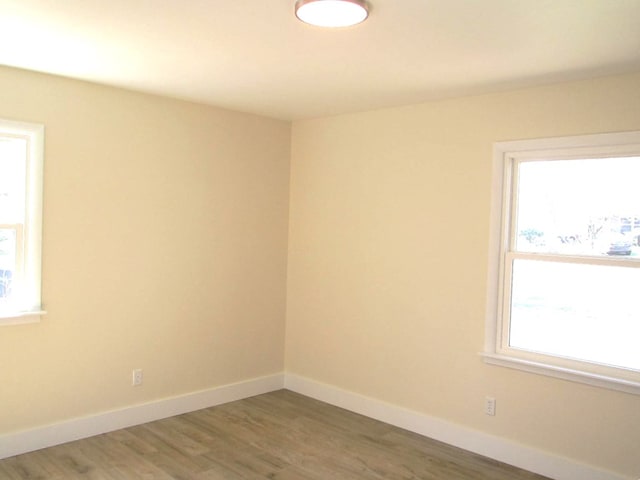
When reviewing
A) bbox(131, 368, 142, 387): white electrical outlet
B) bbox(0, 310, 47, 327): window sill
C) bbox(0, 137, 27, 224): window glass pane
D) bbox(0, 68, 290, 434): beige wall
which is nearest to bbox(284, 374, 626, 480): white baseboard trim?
bbox(0, 68, 290, 434): beige wall

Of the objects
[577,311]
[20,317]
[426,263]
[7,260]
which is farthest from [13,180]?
[577,311]

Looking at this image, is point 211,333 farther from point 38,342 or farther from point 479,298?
point 479,298

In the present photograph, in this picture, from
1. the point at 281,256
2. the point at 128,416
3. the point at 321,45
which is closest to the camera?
the point at 321,45

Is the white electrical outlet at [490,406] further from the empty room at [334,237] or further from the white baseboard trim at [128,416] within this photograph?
the white baseboard trim at [128,416]

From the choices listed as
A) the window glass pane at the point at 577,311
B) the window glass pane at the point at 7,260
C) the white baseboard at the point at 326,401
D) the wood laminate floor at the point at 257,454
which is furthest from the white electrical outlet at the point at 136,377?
the window glass pane at the point at 577,311

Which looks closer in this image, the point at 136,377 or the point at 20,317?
the point at 20,317

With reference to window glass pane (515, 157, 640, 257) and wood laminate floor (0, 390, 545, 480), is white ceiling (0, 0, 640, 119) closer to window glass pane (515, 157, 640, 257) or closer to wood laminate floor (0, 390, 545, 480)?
window glass pane (515, 157, 640, 257)

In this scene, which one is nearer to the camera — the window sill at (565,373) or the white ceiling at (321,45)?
the white ceiling at (321,45)

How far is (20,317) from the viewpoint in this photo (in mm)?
3422

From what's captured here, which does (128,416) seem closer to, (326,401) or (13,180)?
(326,401)

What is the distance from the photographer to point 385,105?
421cm

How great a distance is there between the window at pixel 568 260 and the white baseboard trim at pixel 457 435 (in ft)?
1.81

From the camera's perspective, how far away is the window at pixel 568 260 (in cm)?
Answer: 318

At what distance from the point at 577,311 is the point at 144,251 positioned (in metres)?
3.11
